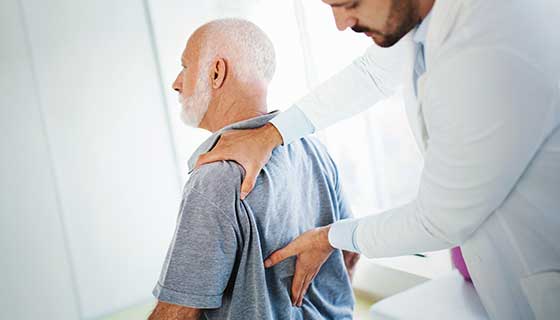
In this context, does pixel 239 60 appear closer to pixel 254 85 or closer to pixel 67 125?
pixel 254 85

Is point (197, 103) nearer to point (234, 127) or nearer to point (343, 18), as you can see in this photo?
point (234, 127)

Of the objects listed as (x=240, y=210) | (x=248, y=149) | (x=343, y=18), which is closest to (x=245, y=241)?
(x=240, y=210)

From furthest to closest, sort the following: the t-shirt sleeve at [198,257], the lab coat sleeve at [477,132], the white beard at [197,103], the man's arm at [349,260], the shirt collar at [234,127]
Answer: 1. the man's arm at [349,260]
2. the white beard at [197,103]
3. the shirt collar at [234,127]
4. the t-shirt sleeve at [198,257]
5. the lab coat sleeve at [477,132]

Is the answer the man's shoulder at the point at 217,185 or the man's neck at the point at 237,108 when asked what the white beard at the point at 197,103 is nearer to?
the man's neck at the point at 237,108

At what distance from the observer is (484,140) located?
65cm

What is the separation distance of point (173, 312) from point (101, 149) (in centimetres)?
191

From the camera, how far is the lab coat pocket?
0.72 m

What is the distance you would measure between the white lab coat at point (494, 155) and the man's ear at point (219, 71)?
528 millimetres

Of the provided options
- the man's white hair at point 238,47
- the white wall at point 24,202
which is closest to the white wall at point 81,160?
the white wall at point 24,202

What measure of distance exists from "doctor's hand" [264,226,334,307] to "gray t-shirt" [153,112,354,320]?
0.13 feet

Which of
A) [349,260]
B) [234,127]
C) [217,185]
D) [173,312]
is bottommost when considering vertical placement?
[349,260]

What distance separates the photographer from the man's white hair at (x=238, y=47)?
1.23 metres

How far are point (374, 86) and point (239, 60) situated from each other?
1.13ft

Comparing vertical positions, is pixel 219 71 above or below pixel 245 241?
above
